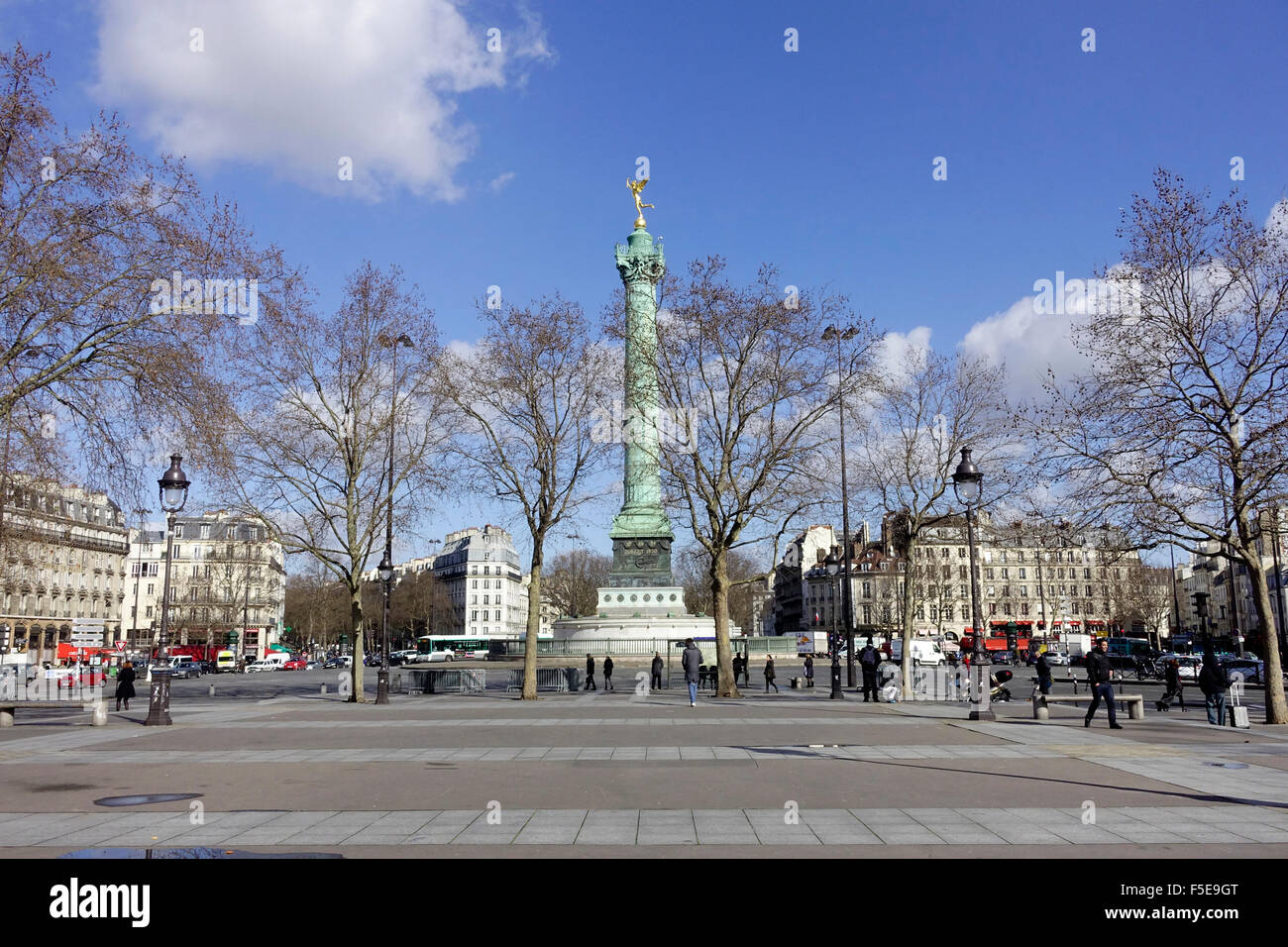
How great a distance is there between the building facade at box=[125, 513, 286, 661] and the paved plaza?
8277 cm

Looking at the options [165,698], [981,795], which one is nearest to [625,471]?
[165,698]

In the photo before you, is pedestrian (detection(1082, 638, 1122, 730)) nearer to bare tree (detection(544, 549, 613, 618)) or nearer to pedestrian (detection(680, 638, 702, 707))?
pedestrian (detection(680, 638, 702, 707))

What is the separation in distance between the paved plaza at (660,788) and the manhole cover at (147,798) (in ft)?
0.72

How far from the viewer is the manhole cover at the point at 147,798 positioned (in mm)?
11750

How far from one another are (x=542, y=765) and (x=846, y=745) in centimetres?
594

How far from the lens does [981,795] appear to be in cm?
1170

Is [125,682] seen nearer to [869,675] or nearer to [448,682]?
[448,682]

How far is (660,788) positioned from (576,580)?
94031 millimetres

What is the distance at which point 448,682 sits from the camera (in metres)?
39.1

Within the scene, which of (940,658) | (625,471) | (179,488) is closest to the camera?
(179,488)

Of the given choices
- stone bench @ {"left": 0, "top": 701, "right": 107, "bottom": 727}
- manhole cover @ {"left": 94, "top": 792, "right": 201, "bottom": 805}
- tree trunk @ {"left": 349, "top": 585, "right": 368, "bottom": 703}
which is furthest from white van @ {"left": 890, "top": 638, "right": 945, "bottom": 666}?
manhole cover @ {"left": 94, "top": 792, "right": 201, "bottom": 805}

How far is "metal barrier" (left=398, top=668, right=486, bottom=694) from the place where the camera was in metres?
37.9

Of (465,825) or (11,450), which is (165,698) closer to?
(11,450)

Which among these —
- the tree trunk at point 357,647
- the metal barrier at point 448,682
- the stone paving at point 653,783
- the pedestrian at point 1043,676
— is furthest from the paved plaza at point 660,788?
the metal barrier at point 448,682
